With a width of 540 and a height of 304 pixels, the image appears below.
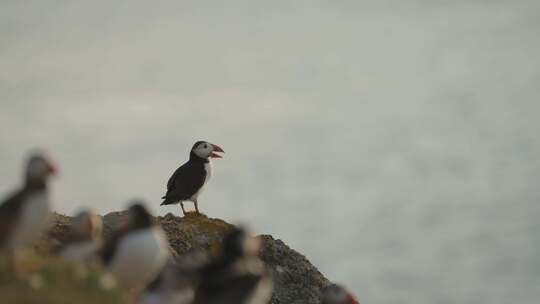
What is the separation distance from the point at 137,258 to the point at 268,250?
26.6 feet

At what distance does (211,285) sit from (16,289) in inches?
96.0

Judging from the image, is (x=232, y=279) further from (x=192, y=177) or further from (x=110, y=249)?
(x=192, y=177)

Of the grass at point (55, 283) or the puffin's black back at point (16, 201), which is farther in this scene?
the puffin's black back at point (16, 201)

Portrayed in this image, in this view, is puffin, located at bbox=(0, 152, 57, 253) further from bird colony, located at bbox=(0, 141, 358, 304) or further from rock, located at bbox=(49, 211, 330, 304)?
rock, located at bbox=(49, 211, 330, 304)

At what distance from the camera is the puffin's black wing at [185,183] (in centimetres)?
3005

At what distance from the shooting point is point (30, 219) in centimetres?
1602

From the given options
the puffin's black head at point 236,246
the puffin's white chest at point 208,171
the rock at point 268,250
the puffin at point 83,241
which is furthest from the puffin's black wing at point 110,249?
the puffin's white chest at point 208,171

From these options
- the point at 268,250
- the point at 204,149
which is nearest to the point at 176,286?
the point at 268,250

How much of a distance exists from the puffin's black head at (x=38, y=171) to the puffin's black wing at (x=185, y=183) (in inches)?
534

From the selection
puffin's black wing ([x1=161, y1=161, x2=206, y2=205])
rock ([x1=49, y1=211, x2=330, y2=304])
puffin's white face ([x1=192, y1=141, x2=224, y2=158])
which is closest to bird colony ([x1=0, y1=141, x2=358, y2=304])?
rock ([x1=49, y1=211, x2=330, y2=304])

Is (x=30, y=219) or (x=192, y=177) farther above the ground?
(x=192, y=177)

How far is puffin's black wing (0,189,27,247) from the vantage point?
15.9m

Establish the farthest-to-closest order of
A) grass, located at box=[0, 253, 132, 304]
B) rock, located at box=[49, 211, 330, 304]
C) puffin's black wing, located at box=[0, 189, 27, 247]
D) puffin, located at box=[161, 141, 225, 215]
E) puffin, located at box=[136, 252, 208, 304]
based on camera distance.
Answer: puffin, located at box=[161, 141, 225, 215] < rock, located at box=[49, 211, 330, 304] < puffin, located at box=[136, 252, 208, 304] < puffin's black wing, located at box=[0, 189, 27, 247] < grass, located at box=[0, 253, 132, 304]

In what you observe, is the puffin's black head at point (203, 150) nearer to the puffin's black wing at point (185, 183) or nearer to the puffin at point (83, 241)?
the puffin's black wing at point (185, 183)
